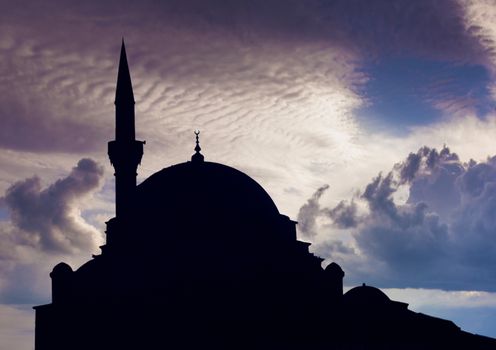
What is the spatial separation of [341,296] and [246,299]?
4622 mm

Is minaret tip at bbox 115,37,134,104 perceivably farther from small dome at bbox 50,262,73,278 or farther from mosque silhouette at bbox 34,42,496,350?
small dome at bbox 50,262,73,278

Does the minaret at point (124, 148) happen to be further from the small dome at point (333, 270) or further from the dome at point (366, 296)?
the dome at point (366, 296)

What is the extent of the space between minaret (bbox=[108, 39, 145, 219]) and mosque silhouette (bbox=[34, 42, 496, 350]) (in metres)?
0.05

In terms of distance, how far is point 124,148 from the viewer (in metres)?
29.9

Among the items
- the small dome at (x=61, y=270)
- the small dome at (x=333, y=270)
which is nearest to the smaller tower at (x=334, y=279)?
the small dome at (x=333, y=270)

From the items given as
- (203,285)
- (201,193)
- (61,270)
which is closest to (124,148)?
(201,193)

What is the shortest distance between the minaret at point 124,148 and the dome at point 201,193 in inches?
27.3

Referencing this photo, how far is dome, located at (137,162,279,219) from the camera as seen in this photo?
29453 millimetres

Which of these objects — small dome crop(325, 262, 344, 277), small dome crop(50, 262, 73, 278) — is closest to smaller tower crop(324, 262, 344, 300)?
small dome crop(325, 262, 344, 277)

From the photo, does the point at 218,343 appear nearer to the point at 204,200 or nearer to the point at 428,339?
the point at 204,200

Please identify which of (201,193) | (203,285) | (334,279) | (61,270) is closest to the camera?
(203,285)

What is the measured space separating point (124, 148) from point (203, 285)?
22.8 ft

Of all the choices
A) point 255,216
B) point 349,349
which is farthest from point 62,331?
point 349,349

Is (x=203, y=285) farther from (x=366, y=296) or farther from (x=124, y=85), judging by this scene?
(x=124, y=85)
